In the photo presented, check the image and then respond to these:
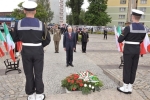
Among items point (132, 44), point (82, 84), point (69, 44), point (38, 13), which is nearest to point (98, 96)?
point (82, 84)

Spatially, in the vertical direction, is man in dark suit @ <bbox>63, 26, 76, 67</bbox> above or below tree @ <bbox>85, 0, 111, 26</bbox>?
below

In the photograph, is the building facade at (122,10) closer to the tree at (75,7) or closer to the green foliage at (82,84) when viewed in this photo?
the tree at (75,7)

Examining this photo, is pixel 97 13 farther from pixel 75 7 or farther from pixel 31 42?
pixel 31 42

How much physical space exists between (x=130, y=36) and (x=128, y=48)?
11.4 inches

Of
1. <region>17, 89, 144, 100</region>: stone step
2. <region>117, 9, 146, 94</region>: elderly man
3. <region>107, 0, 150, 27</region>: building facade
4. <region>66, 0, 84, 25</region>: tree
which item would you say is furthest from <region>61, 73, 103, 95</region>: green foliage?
<region>107, 0, 150, 27</region>: building facade

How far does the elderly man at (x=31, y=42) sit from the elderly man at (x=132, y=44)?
73.0 inches

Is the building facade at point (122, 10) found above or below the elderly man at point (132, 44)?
above

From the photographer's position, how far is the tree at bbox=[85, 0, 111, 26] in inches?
1783

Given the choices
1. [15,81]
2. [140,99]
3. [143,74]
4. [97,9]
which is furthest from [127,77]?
[97,9]

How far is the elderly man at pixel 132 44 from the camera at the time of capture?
4.08m

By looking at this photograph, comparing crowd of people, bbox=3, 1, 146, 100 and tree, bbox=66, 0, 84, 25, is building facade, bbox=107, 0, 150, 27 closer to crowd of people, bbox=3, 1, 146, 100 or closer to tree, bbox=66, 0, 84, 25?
tree, bbox=66, 0, 84, 25

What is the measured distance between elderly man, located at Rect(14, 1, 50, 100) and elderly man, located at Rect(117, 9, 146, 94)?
1.85 metres

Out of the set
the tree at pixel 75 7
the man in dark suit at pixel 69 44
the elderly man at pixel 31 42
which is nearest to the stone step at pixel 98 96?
the elderly man at pixel 31 42

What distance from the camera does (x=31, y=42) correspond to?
3.52 m
